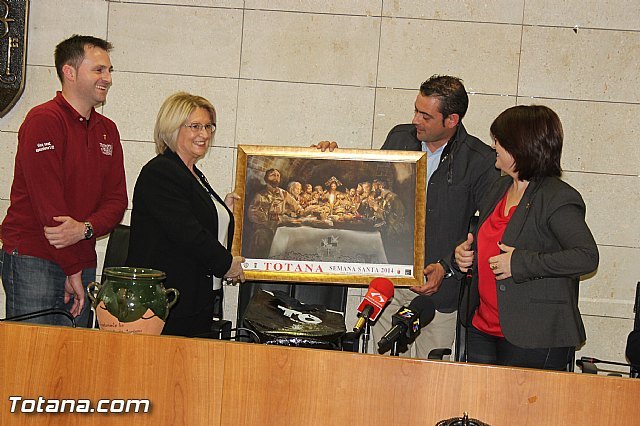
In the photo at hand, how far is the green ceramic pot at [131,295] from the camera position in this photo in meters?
2.46

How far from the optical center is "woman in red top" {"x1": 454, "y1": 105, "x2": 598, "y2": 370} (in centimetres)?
314

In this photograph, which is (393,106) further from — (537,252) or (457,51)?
(537,252)

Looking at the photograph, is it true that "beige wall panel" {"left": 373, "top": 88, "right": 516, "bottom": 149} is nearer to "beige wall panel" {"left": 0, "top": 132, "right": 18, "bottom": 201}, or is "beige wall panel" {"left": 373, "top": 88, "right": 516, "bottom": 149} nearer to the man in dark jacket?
the man in dark jacket

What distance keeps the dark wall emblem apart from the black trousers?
2.98 metres

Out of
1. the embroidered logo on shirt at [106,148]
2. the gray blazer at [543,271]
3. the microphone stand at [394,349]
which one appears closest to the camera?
the microphone stand at [394,349]

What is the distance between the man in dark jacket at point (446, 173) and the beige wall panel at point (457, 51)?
54cm

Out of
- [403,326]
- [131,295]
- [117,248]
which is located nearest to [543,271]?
[403,326]

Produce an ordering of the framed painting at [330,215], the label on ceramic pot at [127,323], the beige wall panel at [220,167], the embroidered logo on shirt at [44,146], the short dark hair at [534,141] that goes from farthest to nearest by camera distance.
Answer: the beige wall panel at [220,167] → the framed painting at [330,215] → the embroidered logo on shirt at [44,146] → the short dark hair at [534,141] → the label on ceramic pot at [127,323]

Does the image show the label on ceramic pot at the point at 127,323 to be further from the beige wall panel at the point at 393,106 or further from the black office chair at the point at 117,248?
the beige wall panel at the point at 393,106

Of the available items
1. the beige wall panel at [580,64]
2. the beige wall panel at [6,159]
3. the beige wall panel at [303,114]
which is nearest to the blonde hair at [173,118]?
the beige wall panel at [303,114]

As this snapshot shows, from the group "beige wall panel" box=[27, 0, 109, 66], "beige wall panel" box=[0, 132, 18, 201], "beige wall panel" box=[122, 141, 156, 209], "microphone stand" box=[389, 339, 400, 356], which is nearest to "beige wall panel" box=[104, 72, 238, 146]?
"beige wall panel" box=[122, 141, 156, 209]

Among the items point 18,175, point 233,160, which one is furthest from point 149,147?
point 18,175

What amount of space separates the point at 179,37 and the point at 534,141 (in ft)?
7.76

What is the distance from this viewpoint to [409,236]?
405 cm
